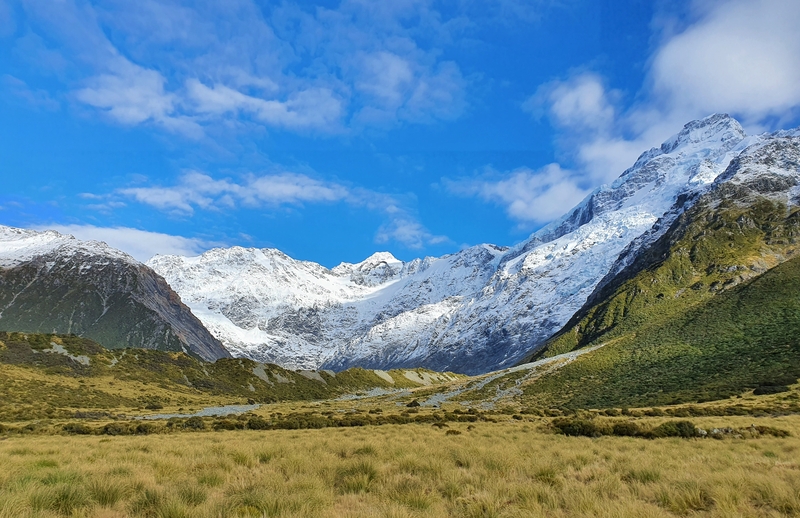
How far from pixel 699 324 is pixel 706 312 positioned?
18.2 feet

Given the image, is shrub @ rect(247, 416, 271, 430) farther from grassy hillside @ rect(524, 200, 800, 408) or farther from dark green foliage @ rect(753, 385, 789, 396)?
dark green foliage @ rect(753, 385, 789, 396)

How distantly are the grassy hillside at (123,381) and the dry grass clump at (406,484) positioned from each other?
4319 cm

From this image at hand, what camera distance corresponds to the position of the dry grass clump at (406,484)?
24.8 ft

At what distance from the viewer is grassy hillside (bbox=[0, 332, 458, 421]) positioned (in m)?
58.9

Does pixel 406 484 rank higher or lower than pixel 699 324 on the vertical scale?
lower

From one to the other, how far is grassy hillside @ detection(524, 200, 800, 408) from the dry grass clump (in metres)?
44.6

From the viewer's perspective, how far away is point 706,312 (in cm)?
8950

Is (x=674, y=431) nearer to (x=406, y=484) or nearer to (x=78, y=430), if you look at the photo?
(x=406, y=484)

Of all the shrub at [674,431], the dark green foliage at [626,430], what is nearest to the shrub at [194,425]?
the dark green foliage at [626,430]

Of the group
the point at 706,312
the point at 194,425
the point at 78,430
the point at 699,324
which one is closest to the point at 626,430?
the point at 194,425

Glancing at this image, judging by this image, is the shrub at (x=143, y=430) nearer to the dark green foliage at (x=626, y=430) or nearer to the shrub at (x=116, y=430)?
the shrub at (x=116, y=430)

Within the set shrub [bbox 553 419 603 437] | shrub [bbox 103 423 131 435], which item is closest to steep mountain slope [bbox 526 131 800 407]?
shrub [bbox 553 419 603 437]

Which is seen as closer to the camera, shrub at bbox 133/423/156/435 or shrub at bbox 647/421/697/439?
shrub at bbox 647/421/697/439

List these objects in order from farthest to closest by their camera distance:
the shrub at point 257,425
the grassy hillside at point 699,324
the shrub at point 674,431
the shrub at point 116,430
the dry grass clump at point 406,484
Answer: the grassy hillside at point 699,324 < the shrub at point 257,425 < the shrub at point 116,430 < the shrub at point 674,431 < the dry grass clump at point 406,484
